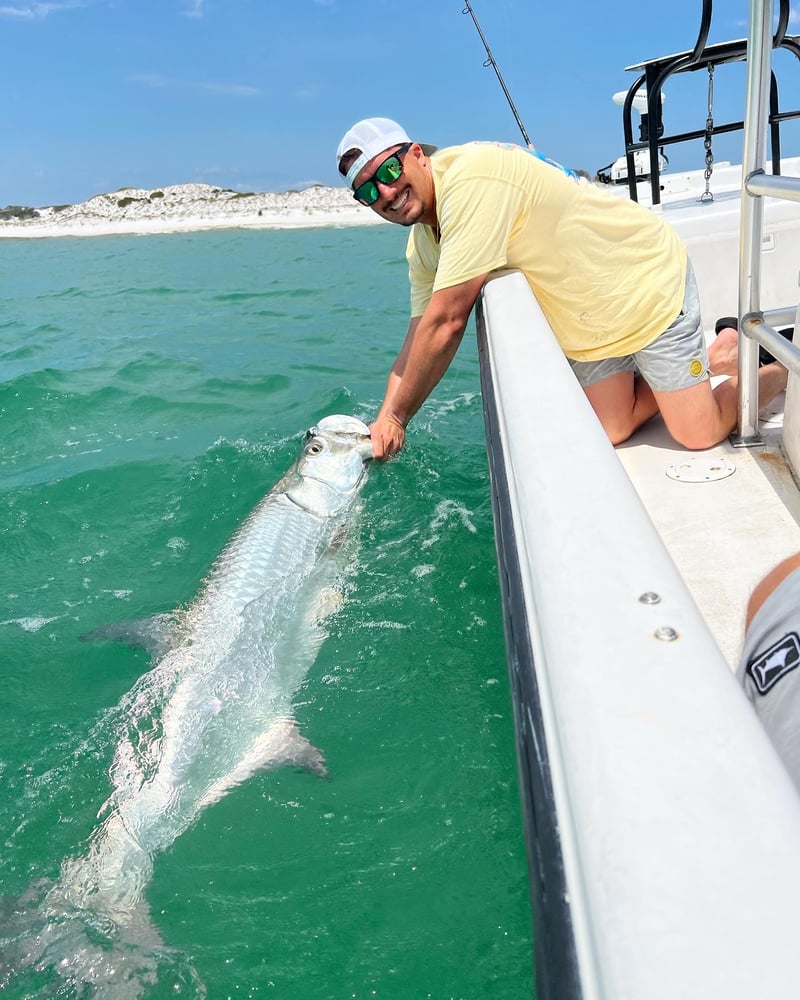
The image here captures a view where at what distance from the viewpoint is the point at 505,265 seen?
2949 mm

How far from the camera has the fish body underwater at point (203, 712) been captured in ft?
6.82

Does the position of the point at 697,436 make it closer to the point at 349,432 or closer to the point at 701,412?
the point at 701,412

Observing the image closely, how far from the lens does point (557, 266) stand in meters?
2.94

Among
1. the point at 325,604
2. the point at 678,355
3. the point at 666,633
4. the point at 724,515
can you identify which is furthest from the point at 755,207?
the point at 666,633

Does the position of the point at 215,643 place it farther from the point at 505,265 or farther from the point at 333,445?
the point at 505,265

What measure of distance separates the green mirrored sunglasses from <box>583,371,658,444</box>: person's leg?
1.13 meters

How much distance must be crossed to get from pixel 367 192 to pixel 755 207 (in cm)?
132

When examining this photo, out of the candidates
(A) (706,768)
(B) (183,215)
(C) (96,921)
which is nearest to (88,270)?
(C) (96,921)

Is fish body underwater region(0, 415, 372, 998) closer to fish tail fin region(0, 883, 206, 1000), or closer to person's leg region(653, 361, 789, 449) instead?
fish tail fin region(0, 883, 206, 1000)

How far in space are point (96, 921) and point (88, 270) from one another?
2177 cm

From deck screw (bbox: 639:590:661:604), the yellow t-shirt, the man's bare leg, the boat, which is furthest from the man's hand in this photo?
deck screw (bbox: 639:590:661:604)

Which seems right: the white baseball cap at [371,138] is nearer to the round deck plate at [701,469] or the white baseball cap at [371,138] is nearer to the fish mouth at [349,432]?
the fish mouth at [349,432]

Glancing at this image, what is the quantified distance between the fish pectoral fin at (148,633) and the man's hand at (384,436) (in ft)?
3.43

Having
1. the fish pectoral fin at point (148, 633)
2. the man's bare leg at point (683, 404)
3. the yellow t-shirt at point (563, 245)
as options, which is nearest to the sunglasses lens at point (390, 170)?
the yellow t-shirt at point (563, 245)
